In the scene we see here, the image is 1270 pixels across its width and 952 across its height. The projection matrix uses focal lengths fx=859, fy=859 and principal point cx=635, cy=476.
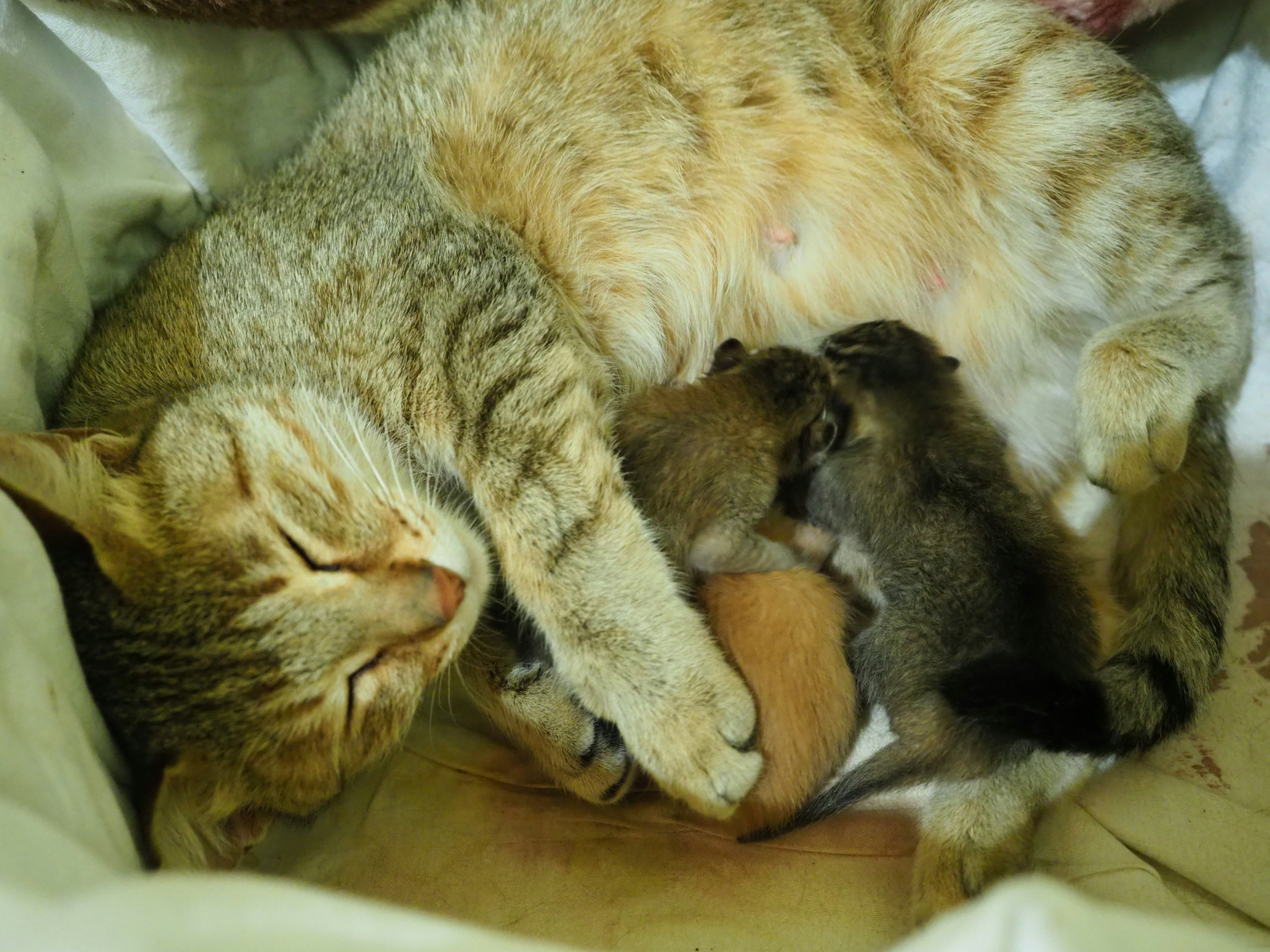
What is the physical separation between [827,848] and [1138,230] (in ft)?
3.28

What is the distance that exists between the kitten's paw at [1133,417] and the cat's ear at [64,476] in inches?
49.8

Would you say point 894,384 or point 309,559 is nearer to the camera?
point 309,559

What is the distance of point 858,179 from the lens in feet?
4.47

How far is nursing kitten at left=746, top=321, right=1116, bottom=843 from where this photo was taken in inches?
38.5

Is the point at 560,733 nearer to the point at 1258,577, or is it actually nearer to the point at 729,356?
the point at 729,356

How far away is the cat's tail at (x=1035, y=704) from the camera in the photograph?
941mm

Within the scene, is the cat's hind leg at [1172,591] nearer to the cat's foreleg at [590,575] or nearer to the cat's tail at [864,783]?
the cat's tail at [864,783]

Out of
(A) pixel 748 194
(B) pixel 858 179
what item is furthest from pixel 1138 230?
(A) pixel 748 194

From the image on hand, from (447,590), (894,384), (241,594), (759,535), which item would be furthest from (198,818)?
(894,384)

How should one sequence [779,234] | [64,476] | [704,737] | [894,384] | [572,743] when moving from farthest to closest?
[779,234], [894,384], [572,743], [704,737], [64,476]

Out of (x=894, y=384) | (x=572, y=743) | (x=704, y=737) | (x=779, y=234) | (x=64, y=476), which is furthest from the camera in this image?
(x=779, y=234)

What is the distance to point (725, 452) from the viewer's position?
126cm

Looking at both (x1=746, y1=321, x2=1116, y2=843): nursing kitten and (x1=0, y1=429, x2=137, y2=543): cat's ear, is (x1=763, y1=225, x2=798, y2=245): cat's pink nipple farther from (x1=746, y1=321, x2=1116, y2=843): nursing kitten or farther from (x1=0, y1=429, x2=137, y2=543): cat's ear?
(x1=0, y1=429, x2=137, y2=543): cat's ear

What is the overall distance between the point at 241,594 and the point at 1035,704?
2.85 ft
